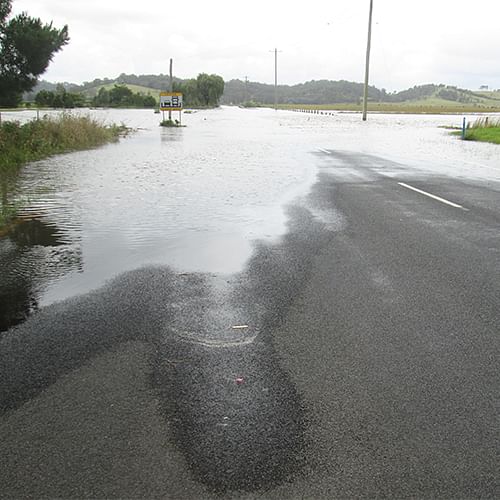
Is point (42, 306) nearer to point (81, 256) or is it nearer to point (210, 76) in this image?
point (81, 256)

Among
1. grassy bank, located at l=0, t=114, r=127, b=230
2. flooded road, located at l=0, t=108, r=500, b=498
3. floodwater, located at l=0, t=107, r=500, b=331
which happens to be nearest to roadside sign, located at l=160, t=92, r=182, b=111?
grassy bank, located at l=0, t=114, r=127, b=230

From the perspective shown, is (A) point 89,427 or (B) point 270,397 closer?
(A) point 89,427

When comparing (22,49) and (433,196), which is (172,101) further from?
(433,196)

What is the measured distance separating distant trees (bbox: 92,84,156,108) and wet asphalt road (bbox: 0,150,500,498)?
5306 inches

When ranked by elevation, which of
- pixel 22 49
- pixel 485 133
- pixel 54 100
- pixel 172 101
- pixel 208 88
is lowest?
pixel 485 133

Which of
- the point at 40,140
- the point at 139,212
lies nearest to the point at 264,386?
the point at 139,212

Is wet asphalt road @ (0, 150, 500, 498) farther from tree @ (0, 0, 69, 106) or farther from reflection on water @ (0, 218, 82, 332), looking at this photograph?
tree @ (0, 0, 69, 106)

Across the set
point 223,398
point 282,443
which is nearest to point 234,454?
point 282,443

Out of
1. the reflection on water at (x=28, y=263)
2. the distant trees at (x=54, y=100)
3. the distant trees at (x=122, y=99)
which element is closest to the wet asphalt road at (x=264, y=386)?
the reflection on water at (x=28, y=263)

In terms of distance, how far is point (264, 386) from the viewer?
362cm

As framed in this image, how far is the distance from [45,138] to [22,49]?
10.5 ft

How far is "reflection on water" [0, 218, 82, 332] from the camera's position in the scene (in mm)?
5145

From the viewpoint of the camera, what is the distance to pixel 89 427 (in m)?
3.14

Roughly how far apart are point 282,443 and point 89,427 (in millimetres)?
1081
